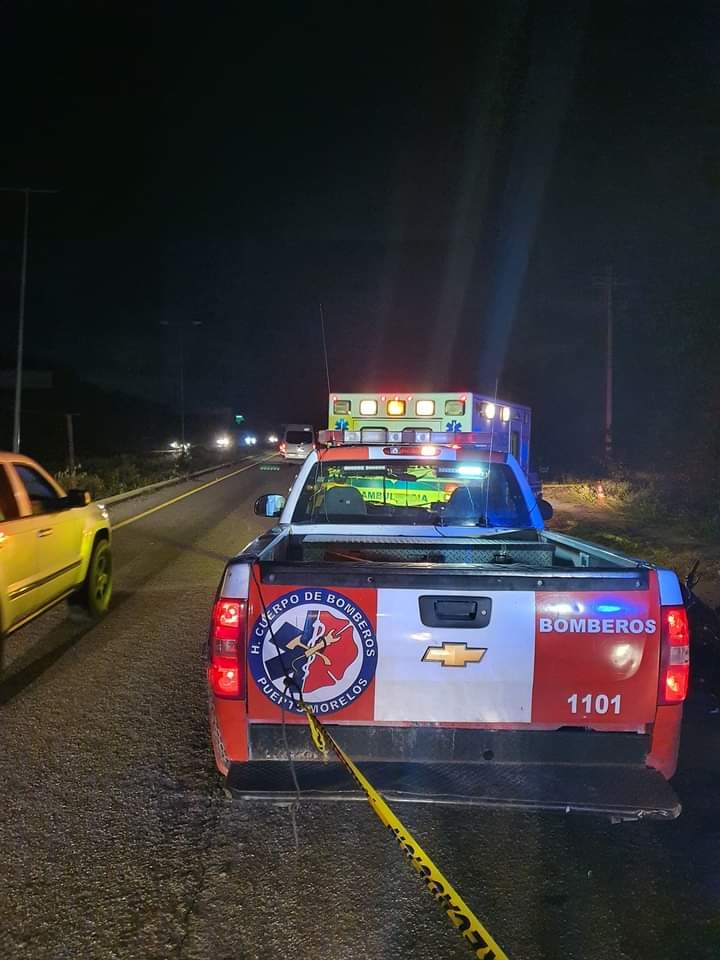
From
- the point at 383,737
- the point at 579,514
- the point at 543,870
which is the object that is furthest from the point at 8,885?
the point at 579,514

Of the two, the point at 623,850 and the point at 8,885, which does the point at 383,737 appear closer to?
the point at 623,850

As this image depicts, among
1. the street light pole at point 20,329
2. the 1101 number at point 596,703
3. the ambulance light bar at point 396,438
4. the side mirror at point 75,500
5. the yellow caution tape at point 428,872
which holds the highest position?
the street light pole at point 20,329

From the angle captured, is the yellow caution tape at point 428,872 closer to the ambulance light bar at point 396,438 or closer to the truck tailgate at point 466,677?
the truck tailgate at point 466,677

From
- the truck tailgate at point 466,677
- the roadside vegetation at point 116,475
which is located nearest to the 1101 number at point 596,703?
the truck tailgate at point 466,677

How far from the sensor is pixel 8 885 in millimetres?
3266

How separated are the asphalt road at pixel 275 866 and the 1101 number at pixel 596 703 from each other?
2.52 feet

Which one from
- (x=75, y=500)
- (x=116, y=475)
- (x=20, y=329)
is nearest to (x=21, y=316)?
(x=20, y=329)

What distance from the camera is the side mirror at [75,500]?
677 centimetres

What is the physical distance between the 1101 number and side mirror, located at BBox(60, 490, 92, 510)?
196 inches

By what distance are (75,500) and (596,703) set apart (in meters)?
5.25

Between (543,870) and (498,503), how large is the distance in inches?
119

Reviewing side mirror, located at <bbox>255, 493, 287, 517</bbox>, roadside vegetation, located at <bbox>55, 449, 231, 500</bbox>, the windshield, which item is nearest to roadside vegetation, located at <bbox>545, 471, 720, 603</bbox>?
the windshield

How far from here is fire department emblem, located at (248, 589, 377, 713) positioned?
328 centimetres

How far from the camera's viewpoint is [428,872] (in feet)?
8.93
